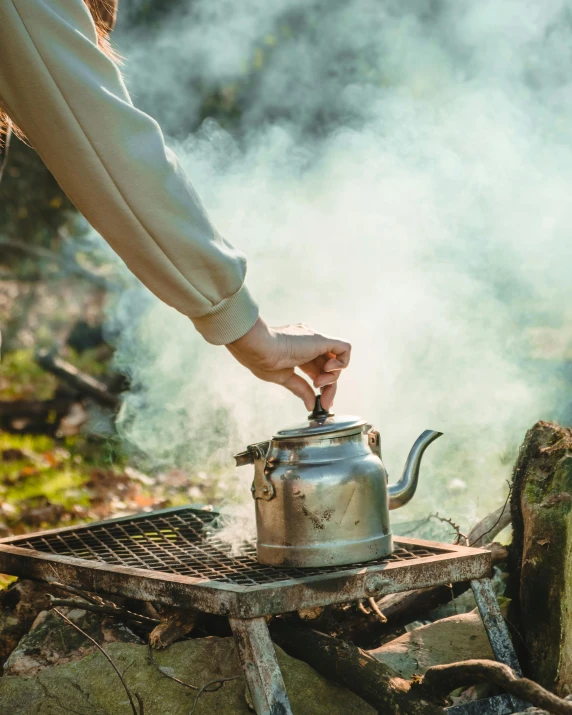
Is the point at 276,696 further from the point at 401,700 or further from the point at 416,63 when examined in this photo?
the point at 416,63

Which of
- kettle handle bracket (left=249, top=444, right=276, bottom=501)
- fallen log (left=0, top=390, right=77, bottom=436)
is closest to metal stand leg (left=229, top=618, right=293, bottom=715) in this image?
kettle handle bracket (left=249, top=444, right=276, bottom=501)

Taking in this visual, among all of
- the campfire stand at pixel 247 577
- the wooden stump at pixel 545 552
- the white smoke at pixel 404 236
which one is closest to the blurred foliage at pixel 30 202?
the white smoke at pixel 404 236

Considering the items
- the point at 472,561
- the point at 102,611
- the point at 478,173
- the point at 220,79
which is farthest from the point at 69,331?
the point at 472,561

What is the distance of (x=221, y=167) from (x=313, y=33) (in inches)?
96.1

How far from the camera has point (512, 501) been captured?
9.02 ft

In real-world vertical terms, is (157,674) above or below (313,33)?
below

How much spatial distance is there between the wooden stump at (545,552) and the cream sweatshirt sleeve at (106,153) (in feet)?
3.99

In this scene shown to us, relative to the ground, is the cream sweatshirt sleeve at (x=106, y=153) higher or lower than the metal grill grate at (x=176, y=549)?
higher

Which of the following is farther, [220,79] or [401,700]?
[220,79]

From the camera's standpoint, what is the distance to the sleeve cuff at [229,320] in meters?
2.07

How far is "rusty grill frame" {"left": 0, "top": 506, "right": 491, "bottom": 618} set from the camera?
6.40ft

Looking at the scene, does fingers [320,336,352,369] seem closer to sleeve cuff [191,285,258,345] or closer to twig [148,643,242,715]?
sleeve cuff [191,285,258,345]

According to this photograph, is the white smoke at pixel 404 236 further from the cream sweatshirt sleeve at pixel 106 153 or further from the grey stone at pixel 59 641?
the cream sweatshirt sleeve at pixel 106 153

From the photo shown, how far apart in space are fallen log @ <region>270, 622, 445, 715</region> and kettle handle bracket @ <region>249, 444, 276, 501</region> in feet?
1.41
